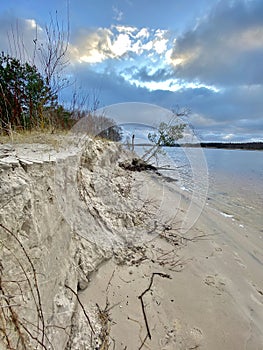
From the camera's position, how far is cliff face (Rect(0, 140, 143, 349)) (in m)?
1.12

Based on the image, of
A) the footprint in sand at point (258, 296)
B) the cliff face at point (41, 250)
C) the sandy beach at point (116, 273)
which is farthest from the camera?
the footprint in sand at point (258, 296)

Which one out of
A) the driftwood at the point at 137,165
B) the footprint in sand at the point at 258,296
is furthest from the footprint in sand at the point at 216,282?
the driftwood at the point at 137,165

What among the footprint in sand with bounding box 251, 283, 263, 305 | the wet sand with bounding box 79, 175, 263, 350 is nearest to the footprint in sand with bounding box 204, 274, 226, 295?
the wet sand with bounding box 79, 175, 263, 350

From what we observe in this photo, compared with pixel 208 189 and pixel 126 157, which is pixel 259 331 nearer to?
pixel 208 189

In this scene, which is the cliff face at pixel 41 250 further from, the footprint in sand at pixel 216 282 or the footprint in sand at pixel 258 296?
the footprint in sand at pixel 258 296

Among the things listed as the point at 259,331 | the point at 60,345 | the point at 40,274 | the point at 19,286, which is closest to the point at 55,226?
the point at 40,274

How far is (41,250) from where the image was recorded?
1462mm

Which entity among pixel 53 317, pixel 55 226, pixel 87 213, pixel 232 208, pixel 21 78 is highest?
pixel 21 78

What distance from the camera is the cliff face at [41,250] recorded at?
44.0 inches

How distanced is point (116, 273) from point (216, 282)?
140cm

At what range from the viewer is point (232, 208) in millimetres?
6336

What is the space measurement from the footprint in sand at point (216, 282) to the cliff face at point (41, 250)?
4.73 feet

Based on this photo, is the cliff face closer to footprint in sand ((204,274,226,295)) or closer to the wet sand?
the wet sand

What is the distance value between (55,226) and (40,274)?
47cm
